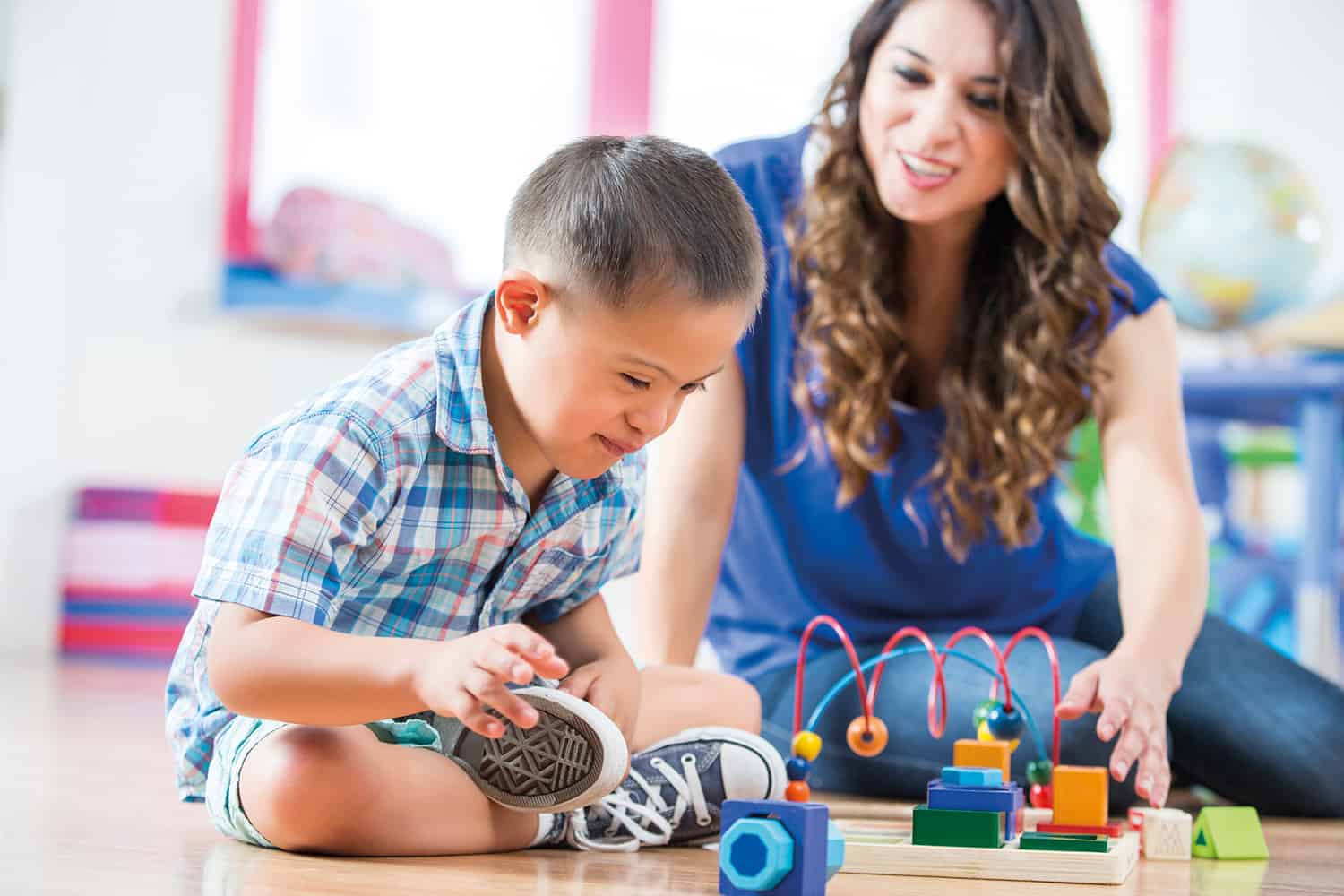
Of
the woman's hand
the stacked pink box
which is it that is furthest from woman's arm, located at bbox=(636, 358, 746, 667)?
the stacked pink box

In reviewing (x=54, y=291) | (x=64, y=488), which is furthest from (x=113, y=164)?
(x=64, y=488)

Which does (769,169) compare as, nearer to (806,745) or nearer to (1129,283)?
(1129,283)

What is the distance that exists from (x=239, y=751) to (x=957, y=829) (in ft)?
1.47

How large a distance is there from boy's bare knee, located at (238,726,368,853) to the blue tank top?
687mm

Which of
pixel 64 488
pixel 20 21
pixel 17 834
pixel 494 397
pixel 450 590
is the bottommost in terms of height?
pixel 64 488

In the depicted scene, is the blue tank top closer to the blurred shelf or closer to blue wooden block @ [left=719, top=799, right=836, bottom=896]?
blue wooden block @ [left=719, top=799, right=836, bottom=896]

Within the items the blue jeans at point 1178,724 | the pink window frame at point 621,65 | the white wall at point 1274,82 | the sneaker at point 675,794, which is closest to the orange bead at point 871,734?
the sneaker at point 675,794

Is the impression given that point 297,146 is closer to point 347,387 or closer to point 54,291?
point 54,291

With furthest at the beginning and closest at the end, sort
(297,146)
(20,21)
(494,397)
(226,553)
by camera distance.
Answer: (297,146), (20,21), (494,397), (226,553)

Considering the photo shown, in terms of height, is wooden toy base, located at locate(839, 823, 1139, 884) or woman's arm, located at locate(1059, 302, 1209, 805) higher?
woman's arm, located at locate(1059, 302, 1209, 805)

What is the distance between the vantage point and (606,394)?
2.91 ft

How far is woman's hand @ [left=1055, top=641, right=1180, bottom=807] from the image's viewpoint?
1.03 m

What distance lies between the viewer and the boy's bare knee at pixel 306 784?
87 centimetres

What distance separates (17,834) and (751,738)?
1.57 feet
